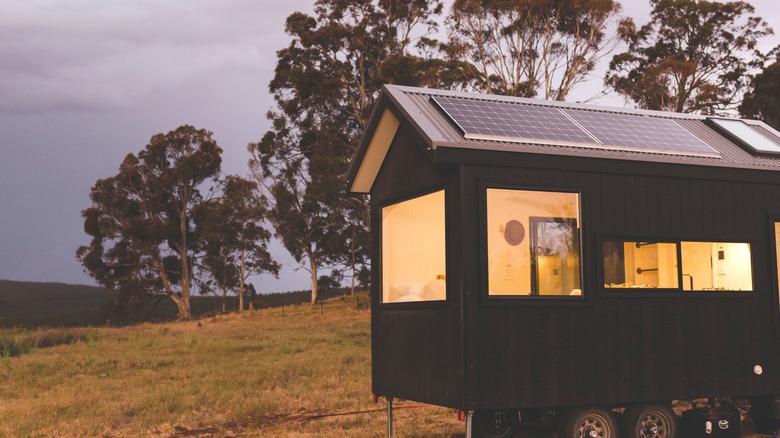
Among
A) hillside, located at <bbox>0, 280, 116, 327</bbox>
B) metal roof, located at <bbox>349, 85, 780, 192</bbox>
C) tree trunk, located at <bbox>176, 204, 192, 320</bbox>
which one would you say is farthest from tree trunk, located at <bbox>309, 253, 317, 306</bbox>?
metal roof, located at <bbox>349, 85, 780, 192</bbox>

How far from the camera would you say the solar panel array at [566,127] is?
9.96m

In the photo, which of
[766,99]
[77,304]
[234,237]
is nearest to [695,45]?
[766,99]

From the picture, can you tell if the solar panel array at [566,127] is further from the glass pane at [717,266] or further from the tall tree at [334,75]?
the tall tree at [334,75]

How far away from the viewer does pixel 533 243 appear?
976 cm

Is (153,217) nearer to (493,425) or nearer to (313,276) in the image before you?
(313,276)

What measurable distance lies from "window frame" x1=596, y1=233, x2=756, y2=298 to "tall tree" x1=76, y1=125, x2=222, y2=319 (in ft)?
127

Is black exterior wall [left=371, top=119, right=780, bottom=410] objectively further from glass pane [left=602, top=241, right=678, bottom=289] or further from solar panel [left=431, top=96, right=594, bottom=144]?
solar panel [left=431, top=96, right=594, bottom=144]

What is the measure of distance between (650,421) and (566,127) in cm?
356

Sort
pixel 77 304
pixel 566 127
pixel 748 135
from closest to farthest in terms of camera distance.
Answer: pixel 566 127
pixel 748 135
pixel 77 304

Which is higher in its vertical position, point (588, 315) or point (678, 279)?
point (678, 279)

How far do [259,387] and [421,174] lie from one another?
8.57 m

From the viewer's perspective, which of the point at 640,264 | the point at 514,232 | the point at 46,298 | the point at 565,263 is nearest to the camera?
the point at 514,232

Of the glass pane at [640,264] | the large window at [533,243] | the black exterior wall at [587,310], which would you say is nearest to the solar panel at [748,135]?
the black exterior wall at [587,310]

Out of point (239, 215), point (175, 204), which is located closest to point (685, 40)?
point (239, 215)
